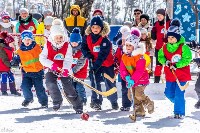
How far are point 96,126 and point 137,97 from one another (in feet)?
3.50

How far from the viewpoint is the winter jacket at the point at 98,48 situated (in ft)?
24.9

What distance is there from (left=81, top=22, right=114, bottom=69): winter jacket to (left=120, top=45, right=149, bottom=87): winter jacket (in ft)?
1.91

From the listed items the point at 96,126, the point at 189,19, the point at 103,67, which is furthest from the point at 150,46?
the point at 189,19

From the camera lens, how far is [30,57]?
25.7ft

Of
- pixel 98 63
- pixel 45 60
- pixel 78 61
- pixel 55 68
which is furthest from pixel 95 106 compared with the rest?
pixel 45 60

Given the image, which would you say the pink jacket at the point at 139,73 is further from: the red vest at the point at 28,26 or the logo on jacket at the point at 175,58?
the red vest at the point at 28,26

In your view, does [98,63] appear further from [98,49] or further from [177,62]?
[177,62]

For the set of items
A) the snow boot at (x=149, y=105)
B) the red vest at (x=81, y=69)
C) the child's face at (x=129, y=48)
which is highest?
→ the child's face at (x=129, y=48)

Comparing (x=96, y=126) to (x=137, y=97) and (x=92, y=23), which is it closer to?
(x=137, y=97)

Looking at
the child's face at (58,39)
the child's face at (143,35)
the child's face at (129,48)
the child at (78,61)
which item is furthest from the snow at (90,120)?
the child's face at (143,35)

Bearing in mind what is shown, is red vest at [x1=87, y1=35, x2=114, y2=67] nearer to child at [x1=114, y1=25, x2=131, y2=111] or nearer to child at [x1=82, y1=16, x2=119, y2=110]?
child at [x1=82, y1=16, x2=119, y2=110]

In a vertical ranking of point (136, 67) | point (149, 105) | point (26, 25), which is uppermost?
point (26, 25)

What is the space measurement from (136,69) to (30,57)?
186 centimetres

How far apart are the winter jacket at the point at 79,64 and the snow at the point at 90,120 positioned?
1.85 feet
